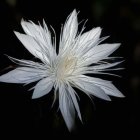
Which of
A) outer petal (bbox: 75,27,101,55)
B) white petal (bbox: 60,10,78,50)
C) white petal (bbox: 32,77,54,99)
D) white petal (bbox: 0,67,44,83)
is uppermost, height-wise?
white petal (bbox: 60,10,78,50)

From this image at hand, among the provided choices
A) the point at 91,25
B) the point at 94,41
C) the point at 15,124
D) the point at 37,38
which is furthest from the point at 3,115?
the point at 91,25

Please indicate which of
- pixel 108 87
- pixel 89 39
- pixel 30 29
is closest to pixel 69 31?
pixel 89 39

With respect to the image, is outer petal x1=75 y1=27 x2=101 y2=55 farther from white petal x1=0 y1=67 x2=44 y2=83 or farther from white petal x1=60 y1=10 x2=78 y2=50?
white petal x1=0 y1=67 x2=44 y2=83

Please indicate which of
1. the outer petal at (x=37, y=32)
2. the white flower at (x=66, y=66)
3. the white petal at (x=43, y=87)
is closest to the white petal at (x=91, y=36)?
the white flower at (x=66, y=66)

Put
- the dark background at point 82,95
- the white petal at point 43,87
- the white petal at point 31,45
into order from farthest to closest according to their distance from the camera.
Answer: the dark background at point 82,95
the white petal at point 31,45
the white petal at point 43,87

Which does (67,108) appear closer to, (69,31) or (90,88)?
(90,88)

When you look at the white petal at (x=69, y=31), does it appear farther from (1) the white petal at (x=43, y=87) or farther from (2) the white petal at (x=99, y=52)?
(1) the white petal at (x=43, y=87)

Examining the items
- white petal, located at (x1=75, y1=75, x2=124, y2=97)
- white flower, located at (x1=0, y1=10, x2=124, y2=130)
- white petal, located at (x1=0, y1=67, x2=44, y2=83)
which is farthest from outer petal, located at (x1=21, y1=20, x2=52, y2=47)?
white petal, located at (x1=75, y1=75, x2=124, y2=97)
